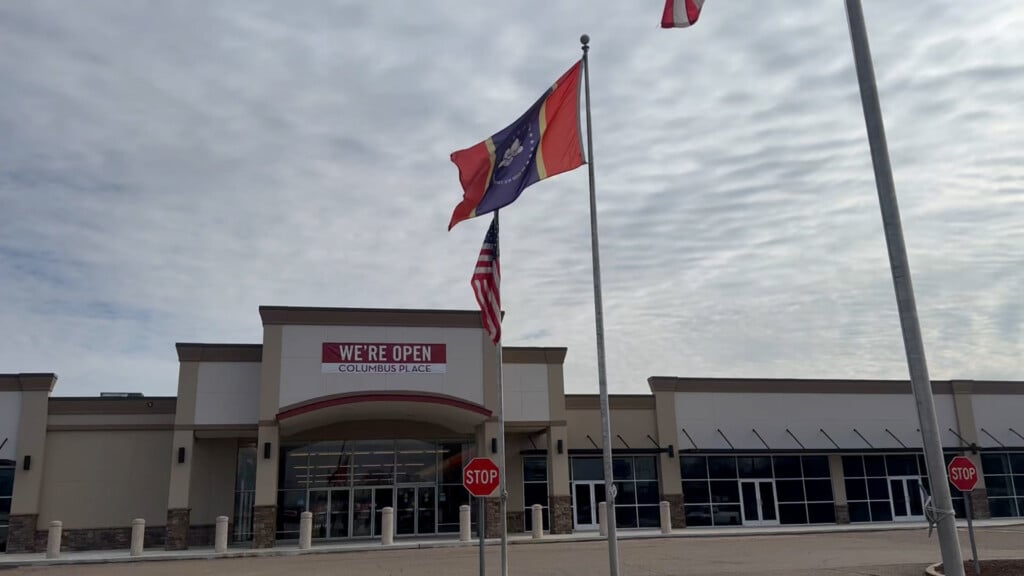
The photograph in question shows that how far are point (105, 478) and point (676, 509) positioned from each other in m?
21.6

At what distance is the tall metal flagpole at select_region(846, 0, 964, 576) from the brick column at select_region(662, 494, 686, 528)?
25719 mm

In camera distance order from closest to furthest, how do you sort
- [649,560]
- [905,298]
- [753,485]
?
[905,298]
[649,560]
[753,485]

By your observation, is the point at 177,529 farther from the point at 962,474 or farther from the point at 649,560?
the point at 962,474

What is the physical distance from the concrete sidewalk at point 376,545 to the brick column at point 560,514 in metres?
0.56

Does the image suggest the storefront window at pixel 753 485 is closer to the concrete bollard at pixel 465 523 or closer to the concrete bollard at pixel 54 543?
the concrete bollard at pixel 465 523

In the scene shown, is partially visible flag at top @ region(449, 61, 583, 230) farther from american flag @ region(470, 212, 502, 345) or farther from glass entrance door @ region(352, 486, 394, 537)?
glass entrance door @ region(352, 486, 394, 537)

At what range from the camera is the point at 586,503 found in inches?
1356

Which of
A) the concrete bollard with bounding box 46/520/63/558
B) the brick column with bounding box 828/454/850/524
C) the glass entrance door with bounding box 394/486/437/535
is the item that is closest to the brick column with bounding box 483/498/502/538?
the glass entrance door with bounding box 394/486/437/535

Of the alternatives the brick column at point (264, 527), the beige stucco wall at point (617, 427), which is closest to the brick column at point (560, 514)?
the beige stucco wall at point (617, 427)

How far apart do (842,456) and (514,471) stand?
14.3 metres

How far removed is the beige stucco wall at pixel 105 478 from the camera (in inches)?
1164

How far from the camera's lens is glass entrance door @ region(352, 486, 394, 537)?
3186 centimetres

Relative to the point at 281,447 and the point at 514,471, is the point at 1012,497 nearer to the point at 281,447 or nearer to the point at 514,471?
the point at 514,471

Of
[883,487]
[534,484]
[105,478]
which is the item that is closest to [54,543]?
[105,478]
